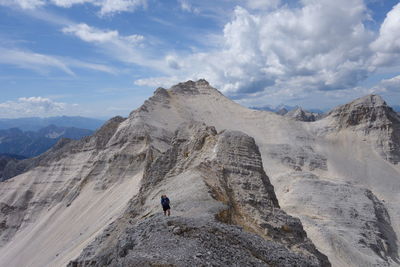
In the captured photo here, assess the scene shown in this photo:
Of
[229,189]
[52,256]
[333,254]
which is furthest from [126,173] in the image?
[229,189]

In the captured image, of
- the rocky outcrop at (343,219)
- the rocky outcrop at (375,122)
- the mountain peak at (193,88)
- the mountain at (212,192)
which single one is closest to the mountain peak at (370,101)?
the rocky outcrop at (375,122)

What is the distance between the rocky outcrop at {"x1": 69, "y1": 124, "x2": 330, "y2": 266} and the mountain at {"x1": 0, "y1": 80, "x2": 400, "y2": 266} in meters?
0.05

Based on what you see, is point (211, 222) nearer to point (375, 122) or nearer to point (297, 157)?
point (297, 157)

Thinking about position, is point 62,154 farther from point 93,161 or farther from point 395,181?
point 395,181

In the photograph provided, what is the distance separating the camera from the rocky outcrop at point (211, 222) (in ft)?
28.6

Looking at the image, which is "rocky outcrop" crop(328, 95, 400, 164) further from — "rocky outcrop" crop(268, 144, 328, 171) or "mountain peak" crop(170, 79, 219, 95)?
"mountain peak" crop(170, 79, 219, 95)

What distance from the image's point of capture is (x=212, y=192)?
14008 mm

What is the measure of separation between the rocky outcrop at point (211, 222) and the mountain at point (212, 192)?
5cm

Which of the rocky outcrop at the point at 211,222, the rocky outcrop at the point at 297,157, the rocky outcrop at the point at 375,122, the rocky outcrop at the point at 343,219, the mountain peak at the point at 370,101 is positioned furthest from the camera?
the mountain peak at the point at 370,101

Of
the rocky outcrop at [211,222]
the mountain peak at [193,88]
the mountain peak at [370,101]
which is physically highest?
the mountain peak at [193,88]

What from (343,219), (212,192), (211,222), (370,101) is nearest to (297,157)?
(370,101)

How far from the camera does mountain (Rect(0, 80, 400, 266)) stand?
9828 millimetres

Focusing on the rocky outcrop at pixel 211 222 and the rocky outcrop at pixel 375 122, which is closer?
the rocky outcrop at pixel 211 222

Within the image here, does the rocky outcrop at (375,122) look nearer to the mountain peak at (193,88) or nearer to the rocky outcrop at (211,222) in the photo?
the mountain peak at (193,88)
